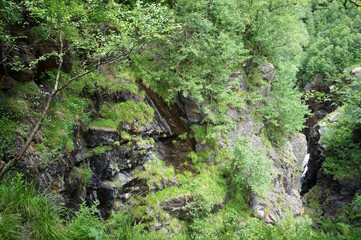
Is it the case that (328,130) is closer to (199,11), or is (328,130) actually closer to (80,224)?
Result: (199,11)

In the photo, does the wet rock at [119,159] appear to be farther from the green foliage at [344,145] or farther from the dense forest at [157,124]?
the green foliage at [344,145]

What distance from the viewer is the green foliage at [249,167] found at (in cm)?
1254

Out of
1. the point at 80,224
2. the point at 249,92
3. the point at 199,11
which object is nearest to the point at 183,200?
the point at 80,224

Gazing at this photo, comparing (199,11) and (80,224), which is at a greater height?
(199,11)

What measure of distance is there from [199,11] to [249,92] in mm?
7907

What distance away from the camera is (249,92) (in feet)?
60.0

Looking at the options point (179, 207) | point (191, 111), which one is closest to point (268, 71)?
point (191, 111)

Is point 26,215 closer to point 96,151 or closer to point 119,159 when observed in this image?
point 96,151

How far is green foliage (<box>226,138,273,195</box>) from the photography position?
12539 mm

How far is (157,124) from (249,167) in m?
5.33

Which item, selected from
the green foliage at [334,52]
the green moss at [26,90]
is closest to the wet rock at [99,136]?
the green moss at [26,90]

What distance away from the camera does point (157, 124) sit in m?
11.6

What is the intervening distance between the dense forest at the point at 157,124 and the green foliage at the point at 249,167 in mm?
69

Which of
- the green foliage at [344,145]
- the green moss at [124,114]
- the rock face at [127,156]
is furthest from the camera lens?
the green foliage at [344,145]
